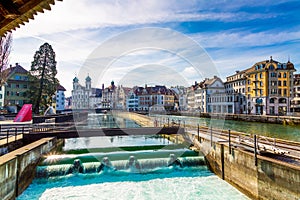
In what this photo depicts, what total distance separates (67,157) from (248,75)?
6574 cm

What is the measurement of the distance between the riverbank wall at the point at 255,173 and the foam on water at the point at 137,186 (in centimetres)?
60

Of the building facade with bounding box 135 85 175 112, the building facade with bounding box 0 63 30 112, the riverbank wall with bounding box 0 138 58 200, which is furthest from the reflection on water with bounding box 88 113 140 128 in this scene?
the building facade with bounding box 135 85 175 112

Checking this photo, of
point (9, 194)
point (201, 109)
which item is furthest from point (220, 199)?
point (201, 109)

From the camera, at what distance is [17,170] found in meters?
11.2

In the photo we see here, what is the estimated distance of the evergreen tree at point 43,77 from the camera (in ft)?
151

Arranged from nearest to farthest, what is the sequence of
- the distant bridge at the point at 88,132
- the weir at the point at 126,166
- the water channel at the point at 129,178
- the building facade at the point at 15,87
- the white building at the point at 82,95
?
the water channel at the point at 129,178 → the weir at the point at 126,166 → the distant bridge at the point at 88,132 → the building facade at the point at 15,87 → the white building at the point at 82,95

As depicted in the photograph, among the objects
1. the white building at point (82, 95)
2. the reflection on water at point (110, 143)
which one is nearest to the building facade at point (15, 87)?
the reflection on water at point (110, 143)

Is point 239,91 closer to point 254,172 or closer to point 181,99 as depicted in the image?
point 181,99

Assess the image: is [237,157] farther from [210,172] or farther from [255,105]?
[255,105]

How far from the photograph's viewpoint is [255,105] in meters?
65.1

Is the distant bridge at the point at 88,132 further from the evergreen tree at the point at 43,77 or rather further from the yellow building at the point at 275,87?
the yellow building at the point at 275,87

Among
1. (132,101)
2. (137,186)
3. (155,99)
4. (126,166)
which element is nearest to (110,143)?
(126,166)

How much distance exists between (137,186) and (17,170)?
6.49m

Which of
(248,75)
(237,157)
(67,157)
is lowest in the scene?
(67,157)
